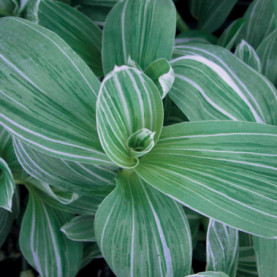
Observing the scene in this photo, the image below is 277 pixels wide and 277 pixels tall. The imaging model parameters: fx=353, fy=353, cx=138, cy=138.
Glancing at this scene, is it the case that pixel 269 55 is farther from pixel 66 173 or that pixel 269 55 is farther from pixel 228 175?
pixel 66 173

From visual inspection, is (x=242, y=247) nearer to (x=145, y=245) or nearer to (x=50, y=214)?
(x=145, y=245)

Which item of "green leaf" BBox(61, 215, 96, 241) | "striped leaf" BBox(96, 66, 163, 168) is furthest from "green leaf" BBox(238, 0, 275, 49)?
"green leaf" BBox(61, 215, 96, 241)

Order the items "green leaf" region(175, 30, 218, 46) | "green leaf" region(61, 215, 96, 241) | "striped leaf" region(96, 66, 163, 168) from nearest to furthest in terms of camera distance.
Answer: "striped leaf" region(96, 66, 163, 168) < "green leaf" region(61, 215, 96, 241) < "green leaf" region(175, 30, 218, 46)

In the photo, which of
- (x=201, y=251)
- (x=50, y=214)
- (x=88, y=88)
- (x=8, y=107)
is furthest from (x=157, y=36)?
(x=201, y=251)

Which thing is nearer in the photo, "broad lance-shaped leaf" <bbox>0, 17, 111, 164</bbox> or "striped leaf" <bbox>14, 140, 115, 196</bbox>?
"broad lance-shaped leaf" <bbox>0, 17, 111, 164</bbox>

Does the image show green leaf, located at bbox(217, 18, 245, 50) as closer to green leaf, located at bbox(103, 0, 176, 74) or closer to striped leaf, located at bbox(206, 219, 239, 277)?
green leaf, located at bbox(103, 0, 176, 74)

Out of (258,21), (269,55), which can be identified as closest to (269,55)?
(269,55)
